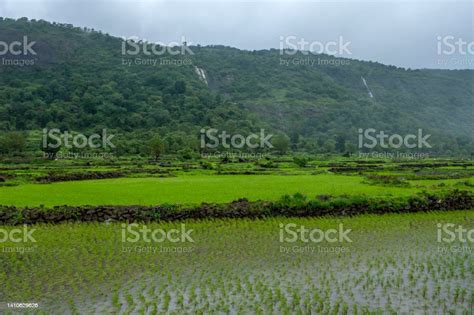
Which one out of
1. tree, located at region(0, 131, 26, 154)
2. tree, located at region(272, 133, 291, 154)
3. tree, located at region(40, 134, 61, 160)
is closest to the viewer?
tree, located at region(40, 134, 61, 160)

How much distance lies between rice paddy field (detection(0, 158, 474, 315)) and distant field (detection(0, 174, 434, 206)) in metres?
0.46

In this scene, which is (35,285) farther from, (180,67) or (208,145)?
(180,67)

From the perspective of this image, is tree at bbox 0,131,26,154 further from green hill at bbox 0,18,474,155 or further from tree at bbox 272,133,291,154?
tree at bbox 272,133,291,154

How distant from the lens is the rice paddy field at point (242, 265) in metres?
10.8

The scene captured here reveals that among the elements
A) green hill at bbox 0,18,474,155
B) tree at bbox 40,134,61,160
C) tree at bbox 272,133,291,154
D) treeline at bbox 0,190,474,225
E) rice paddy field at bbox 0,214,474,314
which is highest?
green hill at bbox 0,18,474,155

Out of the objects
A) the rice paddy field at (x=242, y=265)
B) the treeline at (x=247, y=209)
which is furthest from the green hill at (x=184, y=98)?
the rice paddy field at (x=242, y=265)

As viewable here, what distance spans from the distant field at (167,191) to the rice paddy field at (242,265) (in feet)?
1.52

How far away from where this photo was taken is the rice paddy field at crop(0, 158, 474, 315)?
10828 mm

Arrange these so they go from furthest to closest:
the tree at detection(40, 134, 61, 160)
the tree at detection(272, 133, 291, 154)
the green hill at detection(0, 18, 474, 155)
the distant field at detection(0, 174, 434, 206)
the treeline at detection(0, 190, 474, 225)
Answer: the green hill at detection(0, 18, 474, 155), the tree at detection(272, 133, 291, 154), the tree at detection(40, 134, 61, 160), the distant field at detection(0, 174, 434, 206), the treeline at detection(0, 190, 474, 225)

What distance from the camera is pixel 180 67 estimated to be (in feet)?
486

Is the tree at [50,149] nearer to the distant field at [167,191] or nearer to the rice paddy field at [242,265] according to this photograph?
the distant field at [167,191]

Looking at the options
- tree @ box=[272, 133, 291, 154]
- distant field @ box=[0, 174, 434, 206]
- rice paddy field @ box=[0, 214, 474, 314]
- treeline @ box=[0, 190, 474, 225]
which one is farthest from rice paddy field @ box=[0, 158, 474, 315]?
tree @ box=[272, 133, 291, 154]

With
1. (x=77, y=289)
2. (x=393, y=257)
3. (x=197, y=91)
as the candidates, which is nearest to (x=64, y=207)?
(x=77, y=289)

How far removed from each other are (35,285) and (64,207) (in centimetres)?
984
